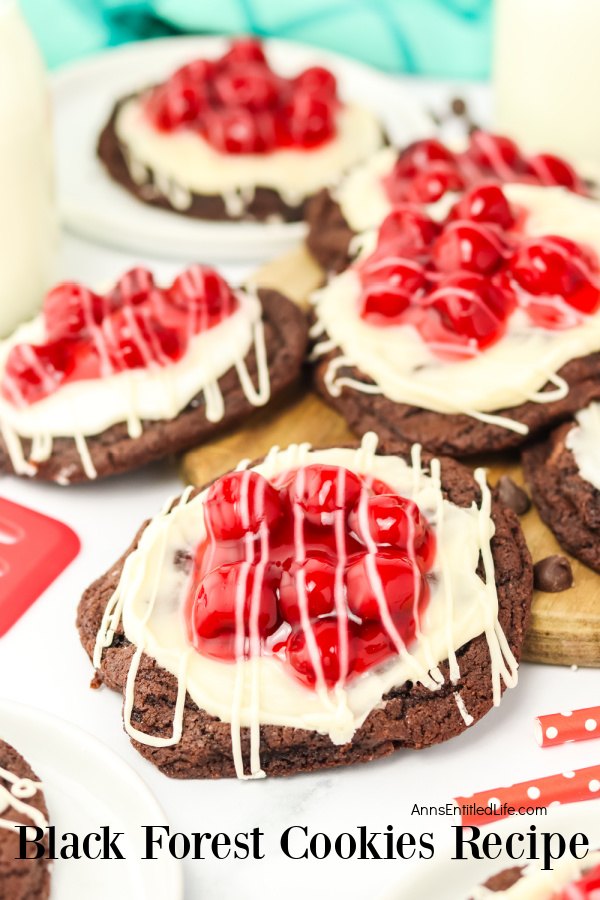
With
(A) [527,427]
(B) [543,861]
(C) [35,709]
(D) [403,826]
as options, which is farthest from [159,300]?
(B) [543,861]

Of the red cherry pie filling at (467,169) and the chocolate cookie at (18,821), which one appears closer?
the chocolate cookie at (18,821)

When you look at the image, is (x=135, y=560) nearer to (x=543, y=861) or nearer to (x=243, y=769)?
(x=243, y=769)

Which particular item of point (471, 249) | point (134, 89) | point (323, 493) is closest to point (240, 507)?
point (323, 493)

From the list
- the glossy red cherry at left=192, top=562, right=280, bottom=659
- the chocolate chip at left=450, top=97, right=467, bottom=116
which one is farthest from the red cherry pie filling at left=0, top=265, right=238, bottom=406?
the chocolate chip at left=450, top=97, right=467, bottom=116

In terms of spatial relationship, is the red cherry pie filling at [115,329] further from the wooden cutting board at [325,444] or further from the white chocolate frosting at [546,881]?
the white chocolate frosting at [546,881]

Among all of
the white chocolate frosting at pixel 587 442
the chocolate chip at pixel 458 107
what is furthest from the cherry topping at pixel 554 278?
the chocolate chip at pixel 458 107

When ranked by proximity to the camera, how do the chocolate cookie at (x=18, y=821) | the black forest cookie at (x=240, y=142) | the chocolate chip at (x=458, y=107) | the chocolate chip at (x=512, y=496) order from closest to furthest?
1. the chocolate cookie at (x=18, y=821)
2. the chocolate chip at (x=512, y=496)
3. the black forest cookie at (x=240, y=142)
4. the chocolate chip at (x=458, y=107)

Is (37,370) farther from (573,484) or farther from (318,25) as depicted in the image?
(318,25)
